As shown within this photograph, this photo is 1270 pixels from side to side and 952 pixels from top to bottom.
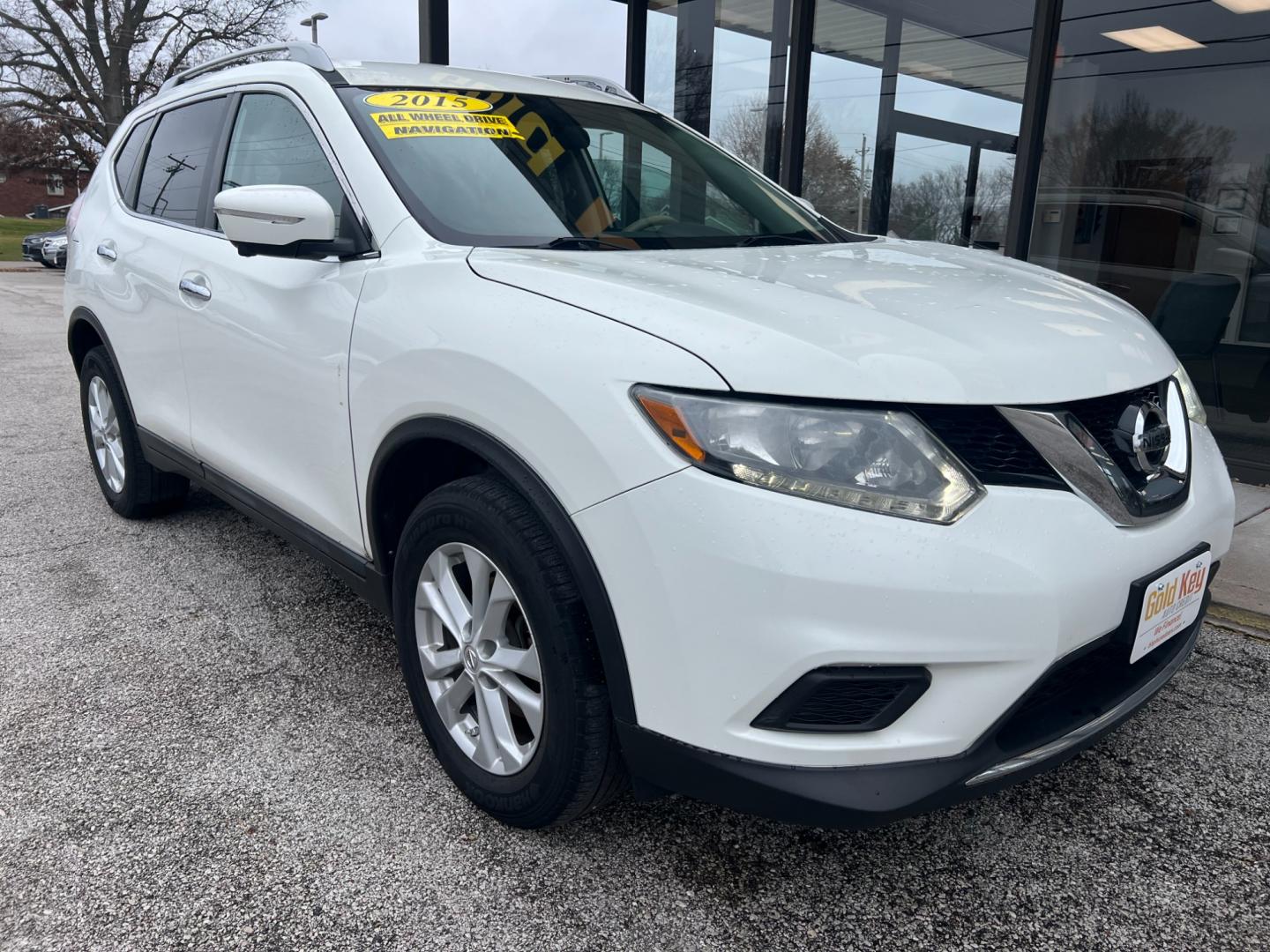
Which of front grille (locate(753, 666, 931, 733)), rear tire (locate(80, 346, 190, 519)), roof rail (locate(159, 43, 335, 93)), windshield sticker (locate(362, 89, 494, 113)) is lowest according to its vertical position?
rear tire (locate(80, 346, 190, 519))

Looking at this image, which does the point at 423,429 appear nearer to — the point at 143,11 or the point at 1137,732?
the point at 1137,732

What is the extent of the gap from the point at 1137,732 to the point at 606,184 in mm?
2075

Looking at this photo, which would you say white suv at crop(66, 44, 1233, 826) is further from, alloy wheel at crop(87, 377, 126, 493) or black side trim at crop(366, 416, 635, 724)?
alloy wheel at crop(87, 377, 126, 493)

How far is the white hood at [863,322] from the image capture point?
1659mm

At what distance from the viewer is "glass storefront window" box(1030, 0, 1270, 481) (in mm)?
5469

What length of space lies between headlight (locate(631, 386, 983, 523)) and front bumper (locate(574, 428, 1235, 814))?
3 centimetres

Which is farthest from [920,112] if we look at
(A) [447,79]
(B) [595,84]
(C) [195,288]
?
(C) [195,288]

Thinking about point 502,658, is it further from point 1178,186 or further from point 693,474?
point 1178,186

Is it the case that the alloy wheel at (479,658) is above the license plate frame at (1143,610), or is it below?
below

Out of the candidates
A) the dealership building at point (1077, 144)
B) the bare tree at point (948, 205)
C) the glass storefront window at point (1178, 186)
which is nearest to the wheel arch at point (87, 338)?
the dealership building at point (1077, 144)

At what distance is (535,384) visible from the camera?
1.81 meters

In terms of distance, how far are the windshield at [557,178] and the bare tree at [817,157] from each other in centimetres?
427

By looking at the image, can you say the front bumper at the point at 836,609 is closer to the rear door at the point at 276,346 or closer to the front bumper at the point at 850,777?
the front bumper at the point at 850,777

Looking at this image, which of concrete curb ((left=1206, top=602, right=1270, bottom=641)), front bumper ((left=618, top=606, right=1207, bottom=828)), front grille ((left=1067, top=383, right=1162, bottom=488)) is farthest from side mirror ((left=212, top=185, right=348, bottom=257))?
concrete curb ((left=1206, top=602, right=1270, bottom=641))
